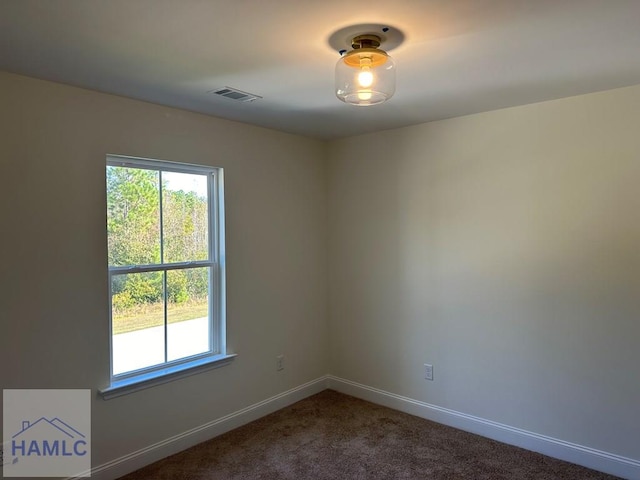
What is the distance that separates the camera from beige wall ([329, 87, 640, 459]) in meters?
2.64

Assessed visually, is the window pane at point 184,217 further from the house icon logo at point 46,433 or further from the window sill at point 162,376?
the house icon logo at point 46,433

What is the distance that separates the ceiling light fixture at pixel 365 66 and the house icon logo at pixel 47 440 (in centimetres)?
240

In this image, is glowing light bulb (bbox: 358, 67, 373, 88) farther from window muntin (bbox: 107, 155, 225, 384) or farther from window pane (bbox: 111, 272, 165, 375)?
window pane (bbox: 111, 272, 165, 375)

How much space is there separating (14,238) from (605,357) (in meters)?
3.54

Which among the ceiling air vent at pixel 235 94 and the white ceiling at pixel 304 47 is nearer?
the white ceiling at pixel 304 47

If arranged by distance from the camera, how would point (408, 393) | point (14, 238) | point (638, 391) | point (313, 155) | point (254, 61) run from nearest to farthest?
point (254, 61), point (14, 238), point (638, 391), point (408, 393), point (313, 155)

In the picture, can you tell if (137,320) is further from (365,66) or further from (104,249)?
(365,66)

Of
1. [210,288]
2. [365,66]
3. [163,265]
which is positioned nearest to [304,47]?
[365,66]

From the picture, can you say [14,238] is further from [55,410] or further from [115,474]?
[115,474]


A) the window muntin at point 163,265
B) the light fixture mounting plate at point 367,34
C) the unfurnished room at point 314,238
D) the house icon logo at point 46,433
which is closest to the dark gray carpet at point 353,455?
the unfurnished room at point 314,238

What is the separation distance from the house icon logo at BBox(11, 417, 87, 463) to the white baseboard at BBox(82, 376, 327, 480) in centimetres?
20

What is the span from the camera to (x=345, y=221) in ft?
13.2

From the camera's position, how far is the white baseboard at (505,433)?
264cm

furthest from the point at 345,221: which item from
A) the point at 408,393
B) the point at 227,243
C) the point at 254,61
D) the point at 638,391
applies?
the point at 638,391
